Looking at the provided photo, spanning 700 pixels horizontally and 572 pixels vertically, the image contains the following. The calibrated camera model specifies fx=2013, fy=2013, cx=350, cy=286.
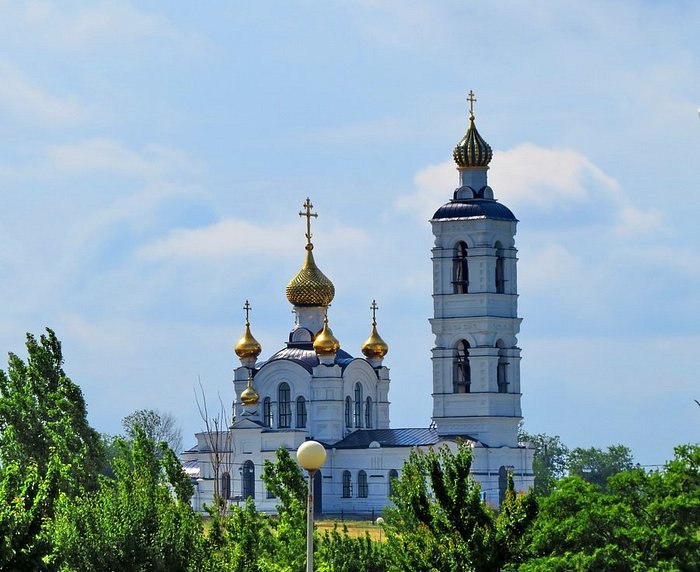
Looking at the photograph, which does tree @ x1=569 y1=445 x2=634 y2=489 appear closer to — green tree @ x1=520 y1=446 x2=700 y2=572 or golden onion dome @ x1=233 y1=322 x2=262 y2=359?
golden onion dome @ x1=233 y1=322 x2=262 y2=359

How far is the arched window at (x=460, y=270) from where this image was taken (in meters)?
78.6

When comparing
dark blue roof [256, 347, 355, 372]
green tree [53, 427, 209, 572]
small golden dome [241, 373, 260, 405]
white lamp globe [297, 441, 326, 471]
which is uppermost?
dark blue roof [256, 347, 355, 372]

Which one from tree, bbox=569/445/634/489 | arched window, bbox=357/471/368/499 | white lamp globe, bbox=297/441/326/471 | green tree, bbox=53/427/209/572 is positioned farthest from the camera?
tree, bbox=569/445/634/489

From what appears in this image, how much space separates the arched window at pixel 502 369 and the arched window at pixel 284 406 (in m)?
9.45

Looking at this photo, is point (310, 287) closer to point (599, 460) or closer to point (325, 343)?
point (325, 343)

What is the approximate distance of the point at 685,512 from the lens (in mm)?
34438

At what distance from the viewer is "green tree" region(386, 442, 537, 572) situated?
31234 millimetres

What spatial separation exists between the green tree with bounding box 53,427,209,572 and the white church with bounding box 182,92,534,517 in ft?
142

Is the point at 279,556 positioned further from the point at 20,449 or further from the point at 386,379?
the point at 386,379

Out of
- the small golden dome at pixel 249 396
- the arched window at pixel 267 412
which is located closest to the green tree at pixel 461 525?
the small golden dome at pixel 249 396

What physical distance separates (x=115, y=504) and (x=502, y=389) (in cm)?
4776

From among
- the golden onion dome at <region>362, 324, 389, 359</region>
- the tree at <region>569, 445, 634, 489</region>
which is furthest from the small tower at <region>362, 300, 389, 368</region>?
the tree at <region>569, 445, 634, 489</region>

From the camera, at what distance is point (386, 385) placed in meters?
85.4

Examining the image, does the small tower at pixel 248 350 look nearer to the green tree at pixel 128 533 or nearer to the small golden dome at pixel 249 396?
the small golden dome at pixel 249 396
